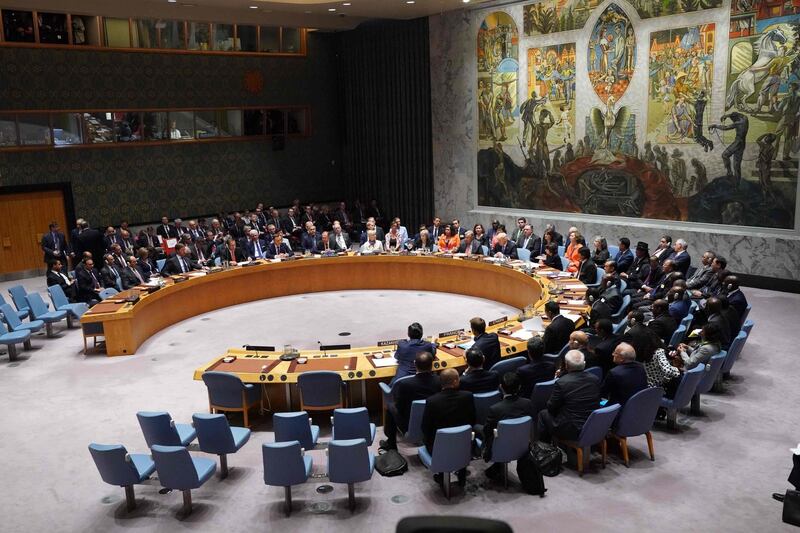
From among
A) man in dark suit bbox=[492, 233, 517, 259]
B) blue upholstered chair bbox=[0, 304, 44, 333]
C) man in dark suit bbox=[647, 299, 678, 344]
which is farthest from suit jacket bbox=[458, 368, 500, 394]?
blue upholstered chair bbox=[0, 304, 44, 333]

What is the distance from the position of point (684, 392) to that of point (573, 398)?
4.85 ft

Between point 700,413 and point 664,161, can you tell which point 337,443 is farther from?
point 664,161

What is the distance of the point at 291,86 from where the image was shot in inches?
798

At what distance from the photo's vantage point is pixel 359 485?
6.30 m

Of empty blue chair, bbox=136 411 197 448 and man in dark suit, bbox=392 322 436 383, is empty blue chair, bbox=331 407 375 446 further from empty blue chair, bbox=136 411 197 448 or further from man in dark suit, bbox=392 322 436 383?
empty blue chair, bbox=136 411 197 448

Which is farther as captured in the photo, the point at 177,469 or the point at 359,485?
the point at 359,485

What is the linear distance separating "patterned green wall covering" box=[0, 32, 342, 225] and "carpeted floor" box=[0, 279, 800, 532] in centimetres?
782

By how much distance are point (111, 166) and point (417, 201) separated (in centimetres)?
789

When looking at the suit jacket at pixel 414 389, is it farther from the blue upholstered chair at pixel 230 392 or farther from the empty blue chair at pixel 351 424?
the blue upholstered chair at pixel 230 392

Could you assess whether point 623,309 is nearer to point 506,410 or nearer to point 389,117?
point 506,410

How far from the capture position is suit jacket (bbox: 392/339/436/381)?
7231mm

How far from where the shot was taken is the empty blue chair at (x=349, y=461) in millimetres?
5652

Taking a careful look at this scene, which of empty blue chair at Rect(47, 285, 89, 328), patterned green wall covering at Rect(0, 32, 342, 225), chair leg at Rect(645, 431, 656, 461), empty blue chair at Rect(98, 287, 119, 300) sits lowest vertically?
chair leg at Rect(645, 431, 656, 461)

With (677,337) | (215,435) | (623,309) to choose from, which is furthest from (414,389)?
(623,309)
